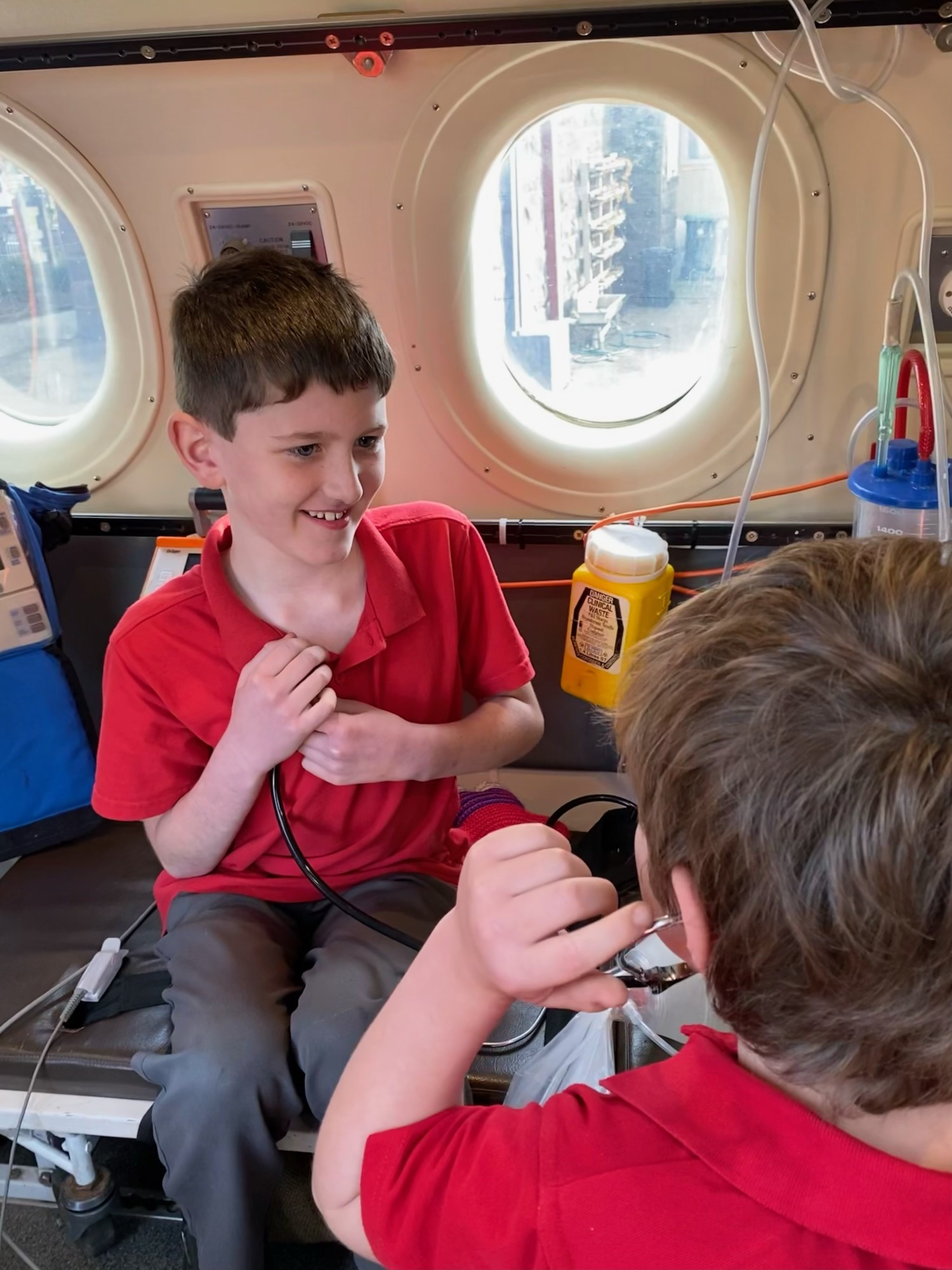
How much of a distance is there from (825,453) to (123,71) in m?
1.35

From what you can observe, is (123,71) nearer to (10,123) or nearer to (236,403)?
(10,123)

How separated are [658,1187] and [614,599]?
1141 mm

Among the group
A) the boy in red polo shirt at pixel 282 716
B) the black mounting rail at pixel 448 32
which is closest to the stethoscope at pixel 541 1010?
the boy in red polo shirt at pixel 282 716

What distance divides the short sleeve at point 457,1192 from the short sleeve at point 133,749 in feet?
2.08

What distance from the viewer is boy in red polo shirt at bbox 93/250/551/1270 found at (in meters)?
1.07

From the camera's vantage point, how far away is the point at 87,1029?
4.35 ft

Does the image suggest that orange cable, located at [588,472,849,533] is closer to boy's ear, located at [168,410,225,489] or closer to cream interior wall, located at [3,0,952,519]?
cream interior wall, located at [3,0,952,519]

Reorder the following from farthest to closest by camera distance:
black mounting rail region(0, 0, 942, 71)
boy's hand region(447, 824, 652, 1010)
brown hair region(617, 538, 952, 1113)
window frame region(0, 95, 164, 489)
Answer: window frame region(0, 95, 164, 489) < black mounting rail region(0, 0, 942, 71) < boy's hand region(447, 824, 652, 1010) < brown hair region(617, 538, 952, 1113)

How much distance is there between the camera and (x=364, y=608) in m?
1.23

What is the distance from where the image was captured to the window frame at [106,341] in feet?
5.20

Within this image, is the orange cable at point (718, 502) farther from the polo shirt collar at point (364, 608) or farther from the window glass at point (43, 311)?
the window glass at point (43, 311)

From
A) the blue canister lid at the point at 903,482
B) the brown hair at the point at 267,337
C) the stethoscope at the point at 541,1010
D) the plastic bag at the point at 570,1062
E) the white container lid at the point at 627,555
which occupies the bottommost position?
the plastic bag at the point at 570,1062

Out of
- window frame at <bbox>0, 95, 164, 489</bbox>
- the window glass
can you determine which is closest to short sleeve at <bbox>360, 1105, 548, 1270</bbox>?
window frame at <bbox>0, 95, 164, 489</bbox>

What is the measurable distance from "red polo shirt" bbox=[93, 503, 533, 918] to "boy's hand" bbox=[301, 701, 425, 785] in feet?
0.35
